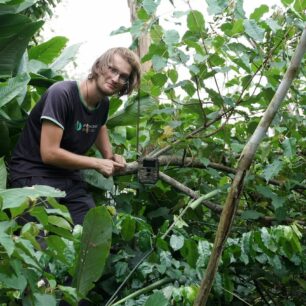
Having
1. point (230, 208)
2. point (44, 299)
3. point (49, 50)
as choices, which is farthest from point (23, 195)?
point (49, 50)

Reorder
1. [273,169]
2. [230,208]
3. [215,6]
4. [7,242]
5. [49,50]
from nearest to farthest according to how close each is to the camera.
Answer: [7,242]
[230,208]
[215,6]
[273,169]
[49,50]

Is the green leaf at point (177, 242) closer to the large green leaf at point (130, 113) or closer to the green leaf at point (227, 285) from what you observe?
the green leaf at point (227, 285)

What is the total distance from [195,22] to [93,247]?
3.55 ft

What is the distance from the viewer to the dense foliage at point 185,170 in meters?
1.97

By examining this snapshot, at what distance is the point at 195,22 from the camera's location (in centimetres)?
241

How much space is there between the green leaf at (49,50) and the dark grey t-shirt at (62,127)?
58 centimetres

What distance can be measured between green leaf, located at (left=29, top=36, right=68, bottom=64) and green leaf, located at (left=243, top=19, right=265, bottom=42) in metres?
1.30

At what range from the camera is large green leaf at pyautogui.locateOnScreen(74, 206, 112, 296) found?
1.78 meters

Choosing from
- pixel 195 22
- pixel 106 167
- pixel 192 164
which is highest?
pixel 195 22

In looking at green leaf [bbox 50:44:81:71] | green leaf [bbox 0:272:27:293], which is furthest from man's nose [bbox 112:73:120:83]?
green leaf [bbox 0:272:27:293]

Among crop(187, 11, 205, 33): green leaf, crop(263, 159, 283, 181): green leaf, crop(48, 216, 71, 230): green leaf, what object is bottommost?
crop(263, 159, 283, 181): green leaf

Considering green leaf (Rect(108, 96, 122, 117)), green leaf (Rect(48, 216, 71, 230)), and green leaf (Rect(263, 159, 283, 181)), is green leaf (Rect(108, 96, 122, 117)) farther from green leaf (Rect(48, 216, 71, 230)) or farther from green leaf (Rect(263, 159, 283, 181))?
green leaf (Rect(48, 216, 71, 230))

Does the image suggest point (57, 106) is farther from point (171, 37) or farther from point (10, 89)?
point (171, 37)

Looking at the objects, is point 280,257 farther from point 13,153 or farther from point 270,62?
point 13,153
